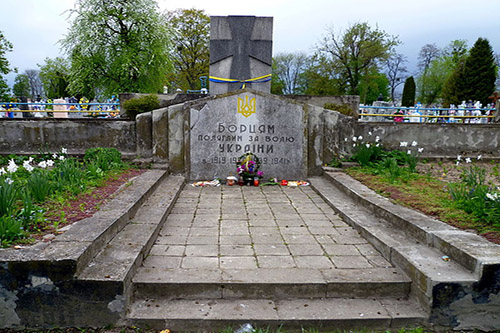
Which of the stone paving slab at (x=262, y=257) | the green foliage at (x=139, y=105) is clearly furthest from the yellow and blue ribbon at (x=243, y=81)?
the stone paving slab at (x=262, y=257)

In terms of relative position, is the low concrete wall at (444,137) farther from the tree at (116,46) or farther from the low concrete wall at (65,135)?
the tree at (116,46)

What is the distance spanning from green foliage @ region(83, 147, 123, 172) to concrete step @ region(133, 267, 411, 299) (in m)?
3.37

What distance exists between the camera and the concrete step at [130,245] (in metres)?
2.73

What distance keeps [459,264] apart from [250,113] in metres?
4.75

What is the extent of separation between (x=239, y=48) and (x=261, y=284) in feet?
27.5

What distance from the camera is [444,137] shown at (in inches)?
314

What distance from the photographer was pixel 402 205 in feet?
14.6

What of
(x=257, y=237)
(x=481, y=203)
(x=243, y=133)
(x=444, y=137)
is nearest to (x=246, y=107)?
(x=243, y=133)

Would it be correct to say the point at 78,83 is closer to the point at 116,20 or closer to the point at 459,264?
the point at 116,20

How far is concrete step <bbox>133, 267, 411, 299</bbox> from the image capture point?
2.94m

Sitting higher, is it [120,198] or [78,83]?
[78,83]

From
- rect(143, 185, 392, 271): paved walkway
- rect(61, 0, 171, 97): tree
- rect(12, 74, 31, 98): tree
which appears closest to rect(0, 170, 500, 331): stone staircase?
rect(143, 185, 392, 271): paved walkway

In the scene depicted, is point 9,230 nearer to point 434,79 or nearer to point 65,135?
point 65,135

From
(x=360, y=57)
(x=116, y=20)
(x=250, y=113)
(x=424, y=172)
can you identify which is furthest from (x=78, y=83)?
(x=360, y=57)
